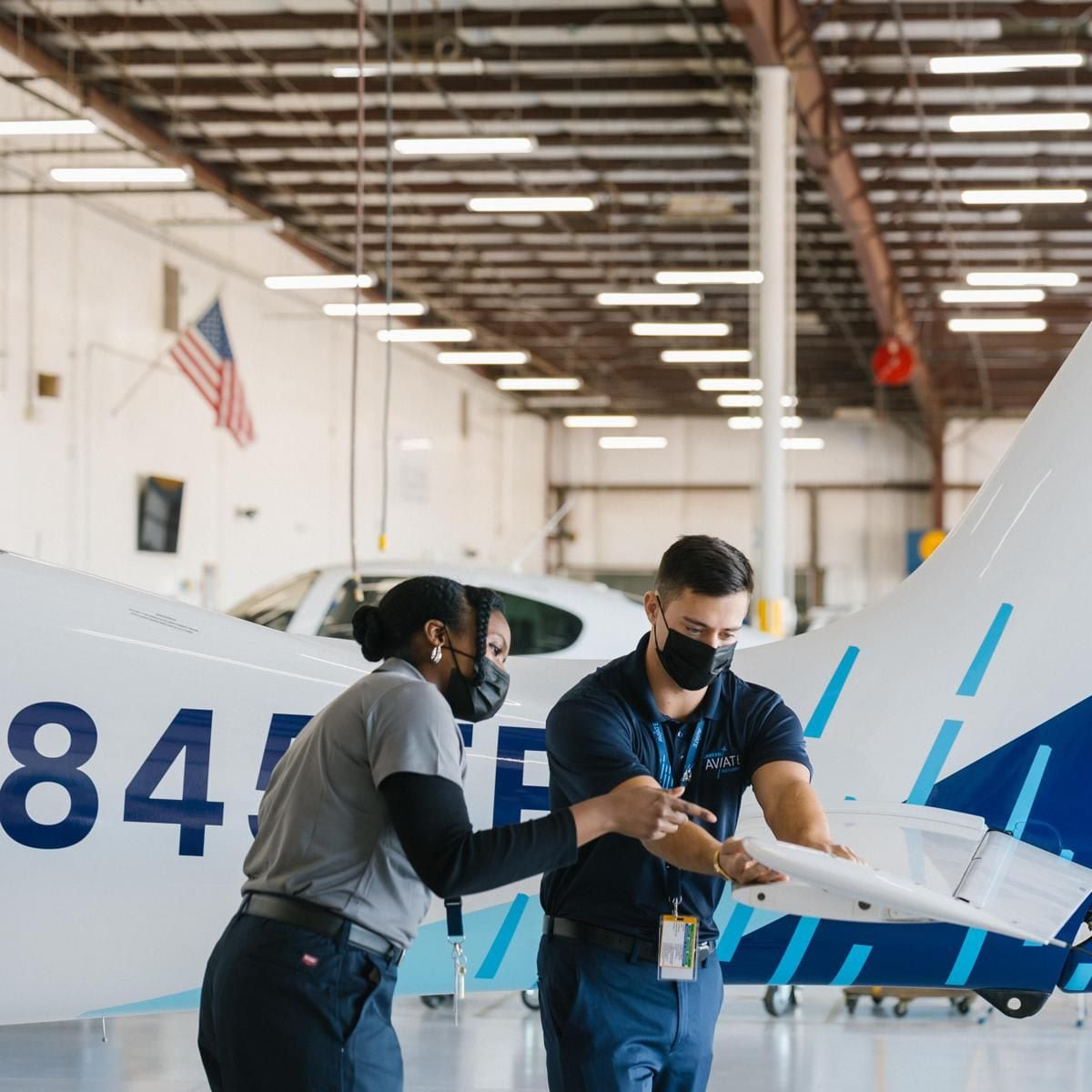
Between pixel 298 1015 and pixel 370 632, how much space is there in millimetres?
608

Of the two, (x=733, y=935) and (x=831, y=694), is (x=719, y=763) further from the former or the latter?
(x=831, y=694)

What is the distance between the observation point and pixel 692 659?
261 cm

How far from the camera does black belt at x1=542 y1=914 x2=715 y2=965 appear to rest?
2.59 metres

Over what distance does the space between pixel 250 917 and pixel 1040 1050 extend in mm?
5217

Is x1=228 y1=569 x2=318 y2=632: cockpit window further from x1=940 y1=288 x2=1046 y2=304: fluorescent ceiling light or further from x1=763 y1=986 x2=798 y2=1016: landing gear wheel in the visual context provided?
x1=940 y1=288 x2=1046 y2=304: fluorescent ceiling light

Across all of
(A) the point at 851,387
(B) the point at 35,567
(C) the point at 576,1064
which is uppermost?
(A) the point at 851,387

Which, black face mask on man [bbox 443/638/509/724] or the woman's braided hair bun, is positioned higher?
the woman's braided hair bun

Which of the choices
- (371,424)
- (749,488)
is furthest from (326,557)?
(749,488)

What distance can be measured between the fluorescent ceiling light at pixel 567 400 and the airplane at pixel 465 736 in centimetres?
2901

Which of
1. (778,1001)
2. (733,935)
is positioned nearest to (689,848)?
(733,935)

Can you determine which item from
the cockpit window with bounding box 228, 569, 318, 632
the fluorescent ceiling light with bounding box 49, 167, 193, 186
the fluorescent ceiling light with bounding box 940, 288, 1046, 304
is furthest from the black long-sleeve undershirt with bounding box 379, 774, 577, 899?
the fluorescent ceiling light with bounding box 940, 288, 1046, 304

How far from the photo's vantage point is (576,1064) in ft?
8.46

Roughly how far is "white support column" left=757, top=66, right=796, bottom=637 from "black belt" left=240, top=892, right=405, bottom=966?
10.4m

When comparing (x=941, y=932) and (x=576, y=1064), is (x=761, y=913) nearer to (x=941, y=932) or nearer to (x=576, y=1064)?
(x=941, y=932)
